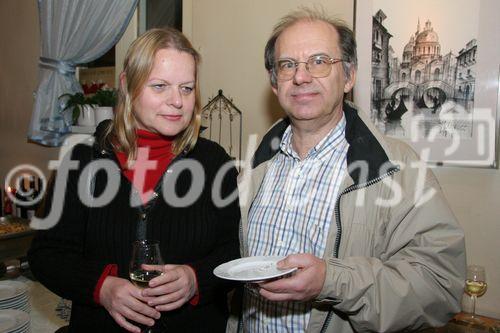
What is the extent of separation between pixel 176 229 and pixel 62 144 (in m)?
2.21

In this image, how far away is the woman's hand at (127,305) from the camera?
1250mm

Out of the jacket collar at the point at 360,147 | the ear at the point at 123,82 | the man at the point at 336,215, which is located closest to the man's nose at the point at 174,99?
the ear at the point at 123,82

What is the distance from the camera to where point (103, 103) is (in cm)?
289

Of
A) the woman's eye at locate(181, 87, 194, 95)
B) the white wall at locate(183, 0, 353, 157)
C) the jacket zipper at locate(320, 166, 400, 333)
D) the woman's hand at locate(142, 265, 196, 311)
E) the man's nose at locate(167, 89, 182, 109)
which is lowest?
the woman's hand at locate(142, 265, 196, 311)

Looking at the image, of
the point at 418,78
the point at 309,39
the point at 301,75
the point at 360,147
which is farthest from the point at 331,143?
the point at 418,78

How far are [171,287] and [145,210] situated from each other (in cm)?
29

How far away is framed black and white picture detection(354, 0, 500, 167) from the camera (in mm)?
1746

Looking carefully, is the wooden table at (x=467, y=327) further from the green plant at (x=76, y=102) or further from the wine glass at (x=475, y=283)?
the green plant at (x=76, y=102)

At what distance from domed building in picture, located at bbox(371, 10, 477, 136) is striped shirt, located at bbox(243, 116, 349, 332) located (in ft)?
1.60

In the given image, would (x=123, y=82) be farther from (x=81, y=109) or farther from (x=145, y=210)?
(x=81, y=109)

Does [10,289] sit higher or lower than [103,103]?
lower

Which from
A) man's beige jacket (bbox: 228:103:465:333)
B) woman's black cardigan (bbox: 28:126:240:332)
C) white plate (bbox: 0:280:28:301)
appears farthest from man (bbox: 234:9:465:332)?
white plate (bbox: 0:280:28:301)

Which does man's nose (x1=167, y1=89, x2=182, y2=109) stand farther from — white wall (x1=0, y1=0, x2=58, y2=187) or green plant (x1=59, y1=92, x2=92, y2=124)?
white wall (x1=0, y1=0, x2=58, y2=187)

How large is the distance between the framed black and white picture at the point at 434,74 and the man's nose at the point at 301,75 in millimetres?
627
